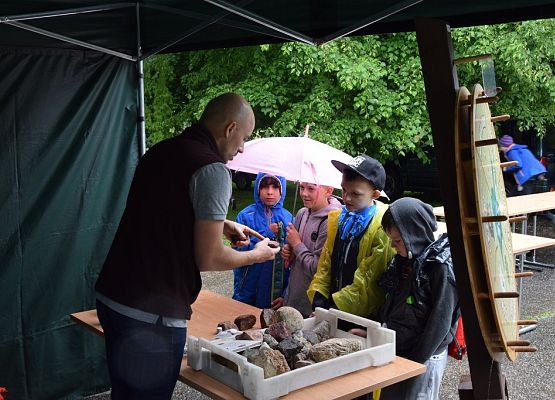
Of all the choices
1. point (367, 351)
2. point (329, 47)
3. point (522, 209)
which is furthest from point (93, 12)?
point (329, 47)

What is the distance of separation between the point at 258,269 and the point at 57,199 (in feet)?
4.14

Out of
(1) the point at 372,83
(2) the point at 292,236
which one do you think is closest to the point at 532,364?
(2) the point at 292,236

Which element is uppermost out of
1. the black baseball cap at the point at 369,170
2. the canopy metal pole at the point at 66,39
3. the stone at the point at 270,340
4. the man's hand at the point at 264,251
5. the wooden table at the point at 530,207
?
the canopy metal pole at the point at 66,39

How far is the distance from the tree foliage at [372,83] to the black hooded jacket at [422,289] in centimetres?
577

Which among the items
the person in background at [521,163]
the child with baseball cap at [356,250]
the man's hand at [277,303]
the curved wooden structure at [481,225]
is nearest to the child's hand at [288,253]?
the man's hand at [277,303]

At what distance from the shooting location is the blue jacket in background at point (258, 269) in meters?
3.78

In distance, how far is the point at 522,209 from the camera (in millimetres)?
6172

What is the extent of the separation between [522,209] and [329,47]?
337 centimetres

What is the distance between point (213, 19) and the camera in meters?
3.42

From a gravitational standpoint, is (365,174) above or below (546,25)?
below

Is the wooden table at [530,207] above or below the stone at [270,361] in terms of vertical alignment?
below

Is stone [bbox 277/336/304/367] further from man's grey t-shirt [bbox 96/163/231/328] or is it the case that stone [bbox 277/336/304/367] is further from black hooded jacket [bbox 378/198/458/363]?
black hooded jacket [bbox 378/198/458/363]

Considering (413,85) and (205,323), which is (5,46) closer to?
(205,323)

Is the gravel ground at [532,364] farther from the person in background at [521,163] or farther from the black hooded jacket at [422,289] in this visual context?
the black hooded jacket at [422,289]
